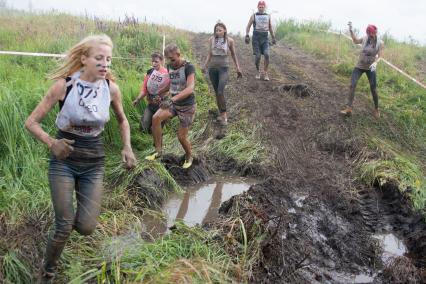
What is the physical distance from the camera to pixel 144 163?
5.94m

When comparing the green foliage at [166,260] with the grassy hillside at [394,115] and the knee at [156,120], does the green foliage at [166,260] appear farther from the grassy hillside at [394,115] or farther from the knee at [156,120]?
the grassy hillside at [394,115]

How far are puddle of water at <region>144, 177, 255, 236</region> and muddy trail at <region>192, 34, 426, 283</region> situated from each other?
0.36 meters

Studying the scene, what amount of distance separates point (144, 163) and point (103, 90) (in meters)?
2.55

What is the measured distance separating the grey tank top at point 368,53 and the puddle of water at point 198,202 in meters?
3.99

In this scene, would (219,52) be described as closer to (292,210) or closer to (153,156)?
(153,156)

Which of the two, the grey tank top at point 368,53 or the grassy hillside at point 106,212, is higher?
the grey tank top at point 368,53

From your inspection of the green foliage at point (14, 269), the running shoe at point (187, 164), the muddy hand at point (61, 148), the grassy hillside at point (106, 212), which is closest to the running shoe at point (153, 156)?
the grassy hillside at point (106, 212)

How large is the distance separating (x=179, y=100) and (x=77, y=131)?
9.03ft

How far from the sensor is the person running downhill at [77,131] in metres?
3.31

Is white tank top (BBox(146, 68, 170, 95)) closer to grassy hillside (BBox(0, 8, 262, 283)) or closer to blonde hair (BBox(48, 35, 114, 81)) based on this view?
grassy hillside (BBox(0, 8, 262, 283))

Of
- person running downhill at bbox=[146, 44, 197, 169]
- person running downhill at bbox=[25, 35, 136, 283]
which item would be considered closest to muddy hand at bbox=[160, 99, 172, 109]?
person running downhill at bbox=[146, 44, 197, 169]

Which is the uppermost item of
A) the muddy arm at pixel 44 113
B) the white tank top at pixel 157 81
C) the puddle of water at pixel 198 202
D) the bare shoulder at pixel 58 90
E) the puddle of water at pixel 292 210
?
the bare shoulder at pixel 58 90

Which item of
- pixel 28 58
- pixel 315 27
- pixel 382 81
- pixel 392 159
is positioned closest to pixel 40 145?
pixel 28 58

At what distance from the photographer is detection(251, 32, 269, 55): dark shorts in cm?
1061
